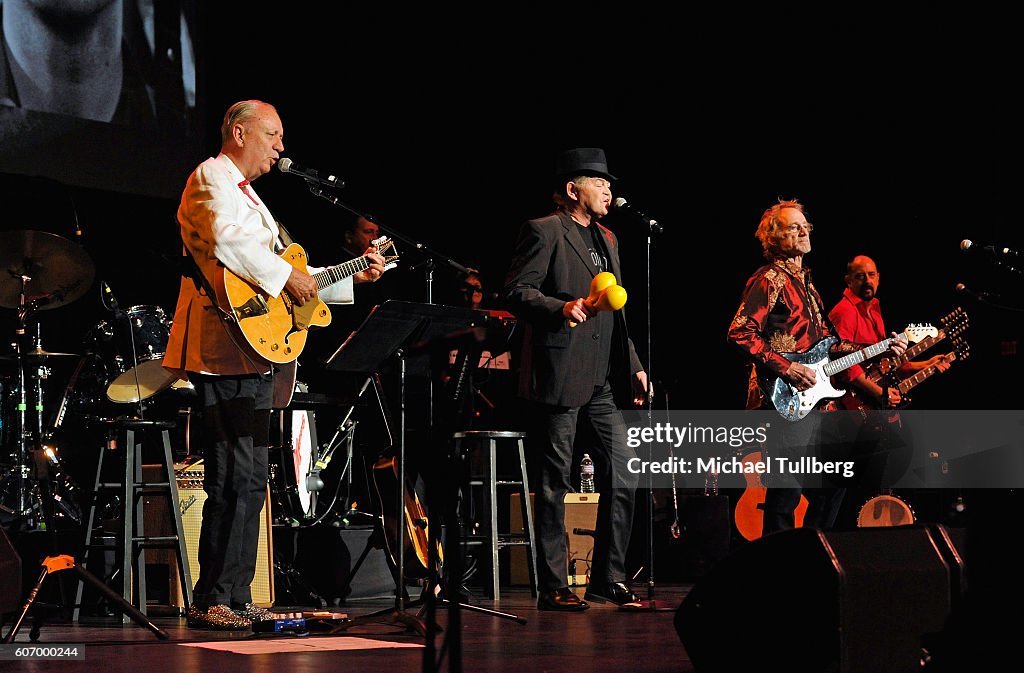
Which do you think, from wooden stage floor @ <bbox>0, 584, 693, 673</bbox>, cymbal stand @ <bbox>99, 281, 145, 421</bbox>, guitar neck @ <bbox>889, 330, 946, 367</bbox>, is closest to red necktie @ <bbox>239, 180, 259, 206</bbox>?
cymbal stand @ <bbox>99, 281, 145, 421</bbox>

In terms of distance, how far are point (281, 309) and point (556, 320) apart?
1176 millimetres

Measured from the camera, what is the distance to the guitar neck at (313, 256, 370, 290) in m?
4.53

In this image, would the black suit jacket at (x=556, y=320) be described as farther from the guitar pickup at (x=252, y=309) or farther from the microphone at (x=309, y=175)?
the guitar pickup at (x=252, y=309)

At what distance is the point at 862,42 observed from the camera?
7453 mm

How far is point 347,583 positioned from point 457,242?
344 cm

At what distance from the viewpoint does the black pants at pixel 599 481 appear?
16.1ft

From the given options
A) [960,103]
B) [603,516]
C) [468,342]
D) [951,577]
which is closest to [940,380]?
[960,103]

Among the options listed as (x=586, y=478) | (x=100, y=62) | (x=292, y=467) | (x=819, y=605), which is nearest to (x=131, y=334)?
(x=292, y=467)

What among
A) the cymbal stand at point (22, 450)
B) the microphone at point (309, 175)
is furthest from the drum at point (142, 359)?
the microphone at point (309, 175)

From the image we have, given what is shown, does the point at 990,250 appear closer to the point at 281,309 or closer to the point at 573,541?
the point at 573,541

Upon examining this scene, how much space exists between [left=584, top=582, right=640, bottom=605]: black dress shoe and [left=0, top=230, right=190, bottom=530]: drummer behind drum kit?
7.14ft

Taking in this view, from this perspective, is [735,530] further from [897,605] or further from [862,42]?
[897,605]

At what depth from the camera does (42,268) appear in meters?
5.91

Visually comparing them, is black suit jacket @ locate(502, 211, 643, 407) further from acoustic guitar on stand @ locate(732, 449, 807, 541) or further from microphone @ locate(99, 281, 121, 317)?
acoustic guitar on stand @ locate(732, 449, 807, 541)
